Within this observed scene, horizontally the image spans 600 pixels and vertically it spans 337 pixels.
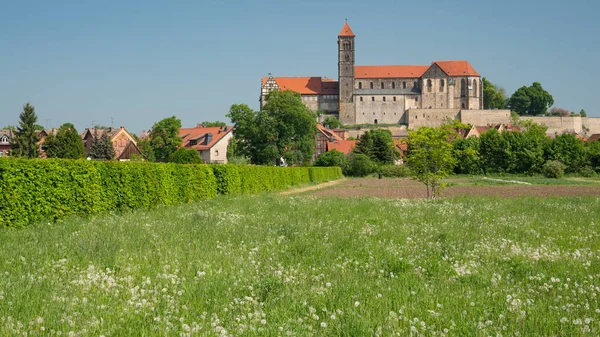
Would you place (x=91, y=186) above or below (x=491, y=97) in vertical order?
below

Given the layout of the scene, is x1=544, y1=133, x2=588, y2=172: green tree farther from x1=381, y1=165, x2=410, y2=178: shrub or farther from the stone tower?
the stone tower

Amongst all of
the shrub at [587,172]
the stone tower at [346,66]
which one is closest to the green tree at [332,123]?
the stone tower at [346,66]

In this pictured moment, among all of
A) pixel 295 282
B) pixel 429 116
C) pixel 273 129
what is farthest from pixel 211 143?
pixel 295 282

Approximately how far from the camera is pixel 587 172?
3140 inches

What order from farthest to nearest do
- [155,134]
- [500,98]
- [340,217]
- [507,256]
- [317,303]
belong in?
[500,98] → [155,134] → [340,217] → [507,256] → [317,303]

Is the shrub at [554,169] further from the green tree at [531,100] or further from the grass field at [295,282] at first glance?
the green tree at [531,100]

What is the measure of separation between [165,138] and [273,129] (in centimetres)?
2211

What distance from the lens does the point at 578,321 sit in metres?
5.36

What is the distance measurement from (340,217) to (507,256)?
23.3 ft

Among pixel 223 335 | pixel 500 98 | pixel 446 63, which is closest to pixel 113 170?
pixel 223 335

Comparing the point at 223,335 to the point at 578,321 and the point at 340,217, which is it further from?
the point at 340,217

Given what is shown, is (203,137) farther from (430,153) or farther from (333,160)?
(430,153)

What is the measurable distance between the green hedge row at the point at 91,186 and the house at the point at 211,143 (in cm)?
6281

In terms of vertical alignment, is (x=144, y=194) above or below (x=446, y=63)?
below
